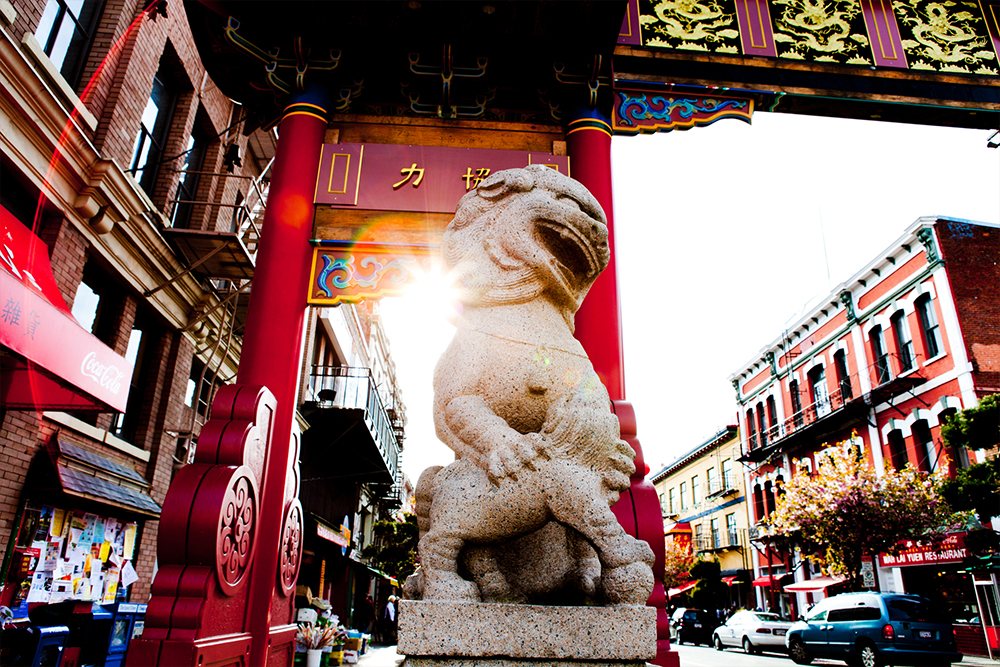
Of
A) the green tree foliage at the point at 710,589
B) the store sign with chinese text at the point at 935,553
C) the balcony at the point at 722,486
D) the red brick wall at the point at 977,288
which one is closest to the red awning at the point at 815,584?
the store sign with chinese text at the point at 935,553

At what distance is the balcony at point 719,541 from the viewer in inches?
1272

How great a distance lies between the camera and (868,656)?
12.5 meters

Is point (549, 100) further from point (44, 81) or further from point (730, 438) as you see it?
point (730, 438)

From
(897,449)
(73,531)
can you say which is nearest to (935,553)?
(897,449)

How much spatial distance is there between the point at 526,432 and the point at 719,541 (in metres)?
36.2

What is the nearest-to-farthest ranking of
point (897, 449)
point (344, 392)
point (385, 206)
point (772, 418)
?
1. point (385, 206)
2. point (344, 392)
3. point (897, 449)
4. point (772, 418)

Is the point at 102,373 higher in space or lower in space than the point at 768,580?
higher

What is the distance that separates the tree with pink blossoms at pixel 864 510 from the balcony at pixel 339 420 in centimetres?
1240

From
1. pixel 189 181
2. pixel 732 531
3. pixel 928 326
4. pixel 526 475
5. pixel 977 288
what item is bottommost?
pixel 526 475

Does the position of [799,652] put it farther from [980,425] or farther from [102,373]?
[102,373]

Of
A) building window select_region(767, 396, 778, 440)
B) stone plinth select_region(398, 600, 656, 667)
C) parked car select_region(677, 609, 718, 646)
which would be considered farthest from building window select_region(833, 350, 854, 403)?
stone plinth select_region(398, 600, 656, 667)

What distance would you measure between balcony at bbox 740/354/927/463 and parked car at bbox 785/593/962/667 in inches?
349

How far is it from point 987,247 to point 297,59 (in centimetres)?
2087

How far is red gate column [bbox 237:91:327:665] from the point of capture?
16.1 feet
